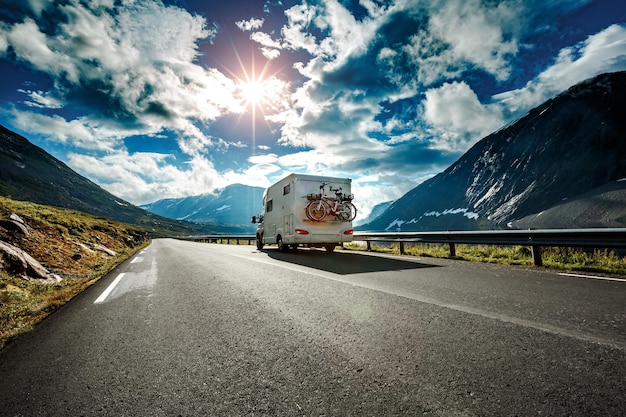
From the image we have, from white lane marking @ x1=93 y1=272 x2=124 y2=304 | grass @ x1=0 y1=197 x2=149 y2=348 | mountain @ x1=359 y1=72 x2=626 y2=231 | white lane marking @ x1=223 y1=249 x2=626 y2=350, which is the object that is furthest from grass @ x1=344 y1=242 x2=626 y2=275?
mountain @ x1=359 y1=72 x2=626 y2=231

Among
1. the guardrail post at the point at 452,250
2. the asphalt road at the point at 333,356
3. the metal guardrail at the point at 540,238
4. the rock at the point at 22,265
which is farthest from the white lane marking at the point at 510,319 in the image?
the rock at the point at 22,265

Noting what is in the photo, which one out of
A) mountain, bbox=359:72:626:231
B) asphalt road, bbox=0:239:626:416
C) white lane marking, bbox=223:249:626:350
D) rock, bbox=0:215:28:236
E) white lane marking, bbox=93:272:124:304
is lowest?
white lane marking, bbox=93:272:124:304

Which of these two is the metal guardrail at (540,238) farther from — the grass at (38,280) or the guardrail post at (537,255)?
the grass at (38,280)

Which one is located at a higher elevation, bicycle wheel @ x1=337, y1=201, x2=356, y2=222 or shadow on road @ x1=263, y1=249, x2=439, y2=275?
bicycle wheel @ x1=337, y1=201, x2=356, y2=222

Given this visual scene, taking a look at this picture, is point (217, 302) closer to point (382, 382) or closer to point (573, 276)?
point (382, 382)

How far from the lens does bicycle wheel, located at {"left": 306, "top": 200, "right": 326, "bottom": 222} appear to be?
13461 millimetres

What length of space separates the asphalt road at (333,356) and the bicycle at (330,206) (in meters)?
8.52

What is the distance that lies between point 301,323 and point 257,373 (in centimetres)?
125

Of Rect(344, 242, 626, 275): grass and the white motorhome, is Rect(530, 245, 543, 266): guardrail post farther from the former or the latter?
the white motorhome

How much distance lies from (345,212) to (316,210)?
4.69 feet

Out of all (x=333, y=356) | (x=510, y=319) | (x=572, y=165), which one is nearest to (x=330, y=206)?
(x=510, y=319)

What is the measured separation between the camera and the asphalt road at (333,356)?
1895 millimetres

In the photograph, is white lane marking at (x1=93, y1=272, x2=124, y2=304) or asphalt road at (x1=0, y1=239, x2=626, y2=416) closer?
asphalt road at (x1=0, y1=239, x2=626, y2=416)

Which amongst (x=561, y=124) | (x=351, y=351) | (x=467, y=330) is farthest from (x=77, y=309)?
A: (x=561, y=124)
